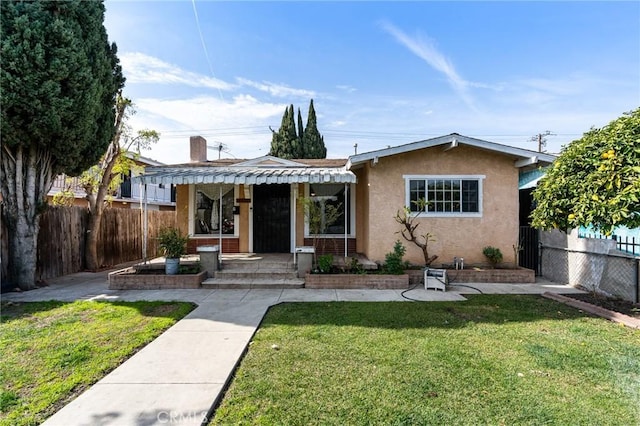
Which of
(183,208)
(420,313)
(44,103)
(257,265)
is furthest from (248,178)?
(420,313)

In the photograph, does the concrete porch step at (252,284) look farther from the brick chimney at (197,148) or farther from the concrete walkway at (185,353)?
the brick chimney at (197,148)

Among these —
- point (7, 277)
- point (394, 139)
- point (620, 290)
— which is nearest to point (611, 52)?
point (620, 290)

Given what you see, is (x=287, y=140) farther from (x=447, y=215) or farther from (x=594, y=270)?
(x=594, y=270)

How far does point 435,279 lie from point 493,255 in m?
2.83

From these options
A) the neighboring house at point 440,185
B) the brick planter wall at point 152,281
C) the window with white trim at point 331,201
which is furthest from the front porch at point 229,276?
the neighboring house at point 440,185

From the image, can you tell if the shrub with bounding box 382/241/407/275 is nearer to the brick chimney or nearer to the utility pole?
the brick chimney

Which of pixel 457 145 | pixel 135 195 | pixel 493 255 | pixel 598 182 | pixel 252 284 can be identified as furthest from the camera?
pixel 135 195

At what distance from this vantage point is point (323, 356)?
15.1ft

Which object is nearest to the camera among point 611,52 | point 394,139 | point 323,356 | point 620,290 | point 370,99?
point 323,356

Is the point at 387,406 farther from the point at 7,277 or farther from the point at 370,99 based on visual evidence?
the point at 370,99

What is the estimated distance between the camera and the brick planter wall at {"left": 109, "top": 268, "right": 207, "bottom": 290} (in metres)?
9.19

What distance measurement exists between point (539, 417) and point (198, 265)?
31.2 ft

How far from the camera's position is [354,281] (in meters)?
9.23

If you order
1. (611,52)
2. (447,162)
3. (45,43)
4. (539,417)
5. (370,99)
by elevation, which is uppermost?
(370,99)
